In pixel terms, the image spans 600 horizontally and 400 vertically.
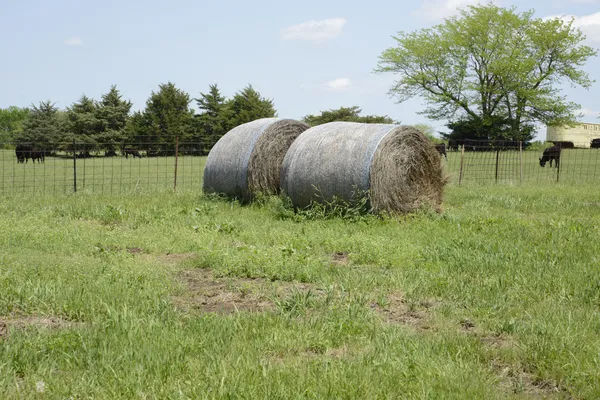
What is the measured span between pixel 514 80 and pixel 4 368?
2121 inches

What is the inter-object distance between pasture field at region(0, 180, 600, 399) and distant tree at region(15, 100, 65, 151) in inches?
1693

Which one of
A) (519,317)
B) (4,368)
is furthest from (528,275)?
(4,368)

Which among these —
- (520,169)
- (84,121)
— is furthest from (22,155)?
(520,169)

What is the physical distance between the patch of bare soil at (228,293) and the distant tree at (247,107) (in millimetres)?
42212

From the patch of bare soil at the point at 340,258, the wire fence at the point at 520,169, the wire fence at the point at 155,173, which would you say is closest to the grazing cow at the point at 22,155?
the wire fence at the point at 155,173

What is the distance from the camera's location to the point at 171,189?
47.3 ft

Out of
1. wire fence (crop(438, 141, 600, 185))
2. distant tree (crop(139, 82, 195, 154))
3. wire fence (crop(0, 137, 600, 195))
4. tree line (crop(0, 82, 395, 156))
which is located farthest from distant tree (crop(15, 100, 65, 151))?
wire fence (crop(438, 141, 600, 185))

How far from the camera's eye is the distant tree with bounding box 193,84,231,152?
48.9 metres

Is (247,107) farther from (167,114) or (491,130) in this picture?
(491,130)

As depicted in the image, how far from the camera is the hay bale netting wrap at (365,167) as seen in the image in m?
10.1

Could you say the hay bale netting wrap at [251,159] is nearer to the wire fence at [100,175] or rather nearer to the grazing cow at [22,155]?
the wire fence at [100,175]

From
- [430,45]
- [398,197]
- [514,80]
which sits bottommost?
[398,197]

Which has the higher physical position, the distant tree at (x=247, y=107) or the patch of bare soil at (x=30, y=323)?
the distant tree at (x=247, y=107)

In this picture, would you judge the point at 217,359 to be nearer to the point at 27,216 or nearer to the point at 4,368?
the point at 4,368
